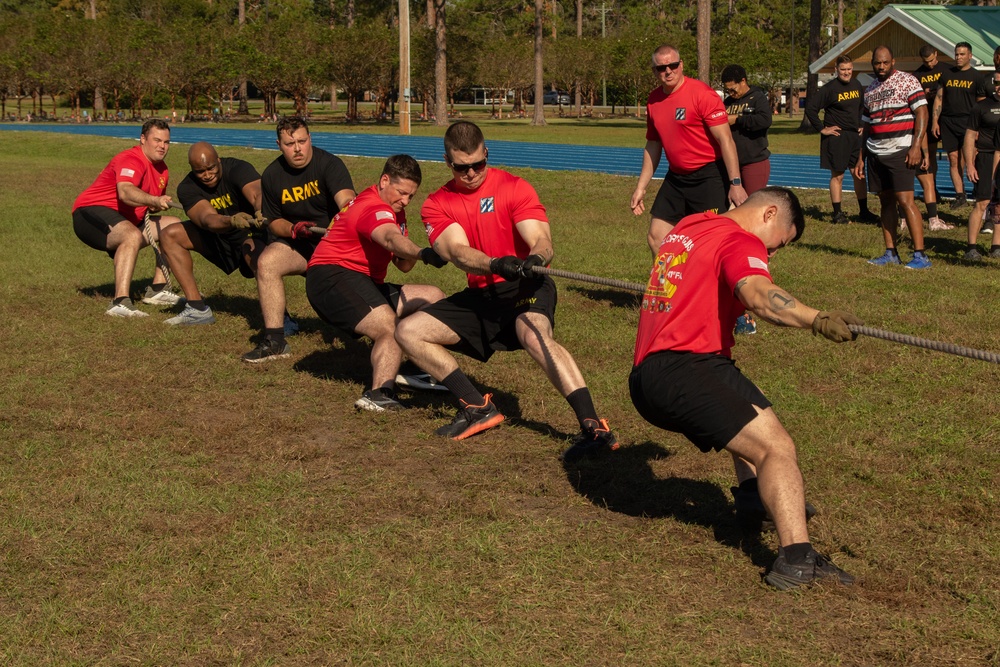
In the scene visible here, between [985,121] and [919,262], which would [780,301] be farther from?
[985,121]

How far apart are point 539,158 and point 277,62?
3118 cm

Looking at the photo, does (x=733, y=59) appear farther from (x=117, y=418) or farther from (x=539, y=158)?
(x=117, y=418)

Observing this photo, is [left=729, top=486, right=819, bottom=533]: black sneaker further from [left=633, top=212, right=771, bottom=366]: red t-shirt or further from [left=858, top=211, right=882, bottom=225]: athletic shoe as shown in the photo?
[left=858, top=211, right=882, bottom=225]: athletic shoe

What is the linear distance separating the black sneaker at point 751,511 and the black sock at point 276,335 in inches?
178

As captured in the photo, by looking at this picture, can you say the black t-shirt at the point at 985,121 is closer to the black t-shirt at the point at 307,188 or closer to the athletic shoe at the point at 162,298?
the black t-shirt at the point at 307,188

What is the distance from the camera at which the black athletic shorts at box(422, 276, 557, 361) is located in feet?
21.8

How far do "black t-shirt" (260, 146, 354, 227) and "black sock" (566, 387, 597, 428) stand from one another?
130 inches

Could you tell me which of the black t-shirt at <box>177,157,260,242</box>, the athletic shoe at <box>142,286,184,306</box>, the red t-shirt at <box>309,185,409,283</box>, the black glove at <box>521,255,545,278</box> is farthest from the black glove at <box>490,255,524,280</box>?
the athletic shoe at <box>142,286,184,306</box>

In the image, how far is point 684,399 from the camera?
4621 mm

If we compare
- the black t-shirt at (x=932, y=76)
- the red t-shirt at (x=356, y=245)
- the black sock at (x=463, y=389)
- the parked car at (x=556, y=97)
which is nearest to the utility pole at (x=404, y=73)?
the black t-shirt at (x=932, y=76)

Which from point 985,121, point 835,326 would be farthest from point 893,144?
point 835,326

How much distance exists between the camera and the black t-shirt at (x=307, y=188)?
8.80 metres

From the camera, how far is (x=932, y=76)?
15023 millimetres

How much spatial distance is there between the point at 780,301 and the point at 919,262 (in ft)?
25.5
